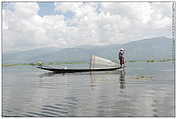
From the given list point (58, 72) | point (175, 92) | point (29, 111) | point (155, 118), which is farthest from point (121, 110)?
point (58, 72)

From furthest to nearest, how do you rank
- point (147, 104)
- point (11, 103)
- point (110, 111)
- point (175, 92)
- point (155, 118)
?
1. point (175, 92)
2. point (11, 103)
3. point (147, 104)
4. point (110, 111)
5. point (155, 118)

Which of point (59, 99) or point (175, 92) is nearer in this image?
point (59, 99)

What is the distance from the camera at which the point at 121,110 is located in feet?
45.2

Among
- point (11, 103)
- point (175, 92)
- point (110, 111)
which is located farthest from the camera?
point (175, 92)

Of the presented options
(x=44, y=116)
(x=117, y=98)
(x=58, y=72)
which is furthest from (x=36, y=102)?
(x=58, y=72)

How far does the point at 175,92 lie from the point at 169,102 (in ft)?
12.5

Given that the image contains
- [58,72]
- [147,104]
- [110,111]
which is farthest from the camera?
[58,72]

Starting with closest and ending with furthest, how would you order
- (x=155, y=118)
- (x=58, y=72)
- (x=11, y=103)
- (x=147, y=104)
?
(x=155, y=118), (x=147, y=104), (x=11, y=103), (x=58, y=72)

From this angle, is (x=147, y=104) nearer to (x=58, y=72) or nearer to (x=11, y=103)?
(x=11, y=103)

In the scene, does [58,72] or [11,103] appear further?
[58,72]

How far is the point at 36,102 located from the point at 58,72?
2694 cm

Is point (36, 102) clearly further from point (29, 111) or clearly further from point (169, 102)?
point (169, 102)

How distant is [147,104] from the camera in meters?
15.1

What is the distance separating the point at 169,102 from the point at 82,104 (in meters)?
4.78
